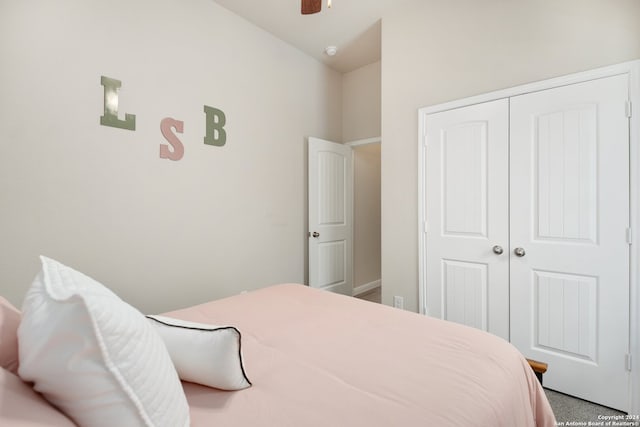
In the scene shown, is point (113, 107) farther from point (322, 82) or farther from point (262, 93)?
point (322, 82)

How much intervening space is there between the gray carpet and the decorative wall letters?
3.24m

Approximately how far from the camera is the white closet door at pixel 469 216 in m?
2.34

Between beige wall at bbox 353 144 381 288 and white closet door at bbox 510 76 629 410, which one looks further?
beige wall at bbox 353 144 381 288

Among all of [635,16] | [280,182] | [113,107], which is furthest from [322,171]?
[635,16]

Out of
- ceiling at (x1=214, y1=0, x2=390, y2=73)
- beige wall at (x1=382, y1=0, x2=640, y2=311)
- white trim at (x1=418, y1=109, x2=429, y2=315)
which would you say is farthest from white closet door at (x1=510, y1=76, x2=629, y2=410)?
ceiling at (x1=214, y1=0, x2=390, y2=73)

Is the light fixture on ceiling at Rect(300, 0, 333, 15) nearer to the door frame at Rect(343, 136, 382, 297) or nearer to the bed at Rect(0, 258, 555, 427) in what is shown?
the bed at Rect(0, 258, 555, 427)

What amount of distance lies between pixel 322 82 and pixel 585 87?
2767mm

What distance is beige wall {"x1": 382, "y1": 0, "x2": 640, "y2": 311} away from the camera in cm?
198

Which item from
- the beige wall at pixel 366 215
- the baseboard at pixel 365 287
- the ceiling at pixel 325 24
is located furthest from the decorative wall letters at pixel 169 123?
the baseboard at pixel 365 287

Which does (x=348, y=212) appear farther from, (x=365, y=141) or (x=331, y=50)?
(x=331, y=50)

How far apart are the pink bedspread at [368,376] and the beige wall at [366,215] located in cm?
297

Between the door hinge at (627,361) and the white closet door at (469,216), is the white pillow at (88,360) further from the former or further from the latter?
the door hinge at (627,361)

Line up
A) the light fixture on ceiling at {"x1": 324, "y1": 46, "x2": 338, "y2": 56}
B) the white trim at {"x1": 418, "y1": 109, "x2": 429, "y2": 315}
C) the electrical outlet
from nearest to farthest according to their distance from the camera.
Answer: the white trim at {"x1": 418, "y1": 109, "x2": 429, "y2": 315} < the electrical outlet < the light fixture on ceiling at {"x1": 324, "y1": 46, "x2": 338, "y2": 56}

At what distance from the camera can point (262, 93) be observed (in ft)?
10.9
